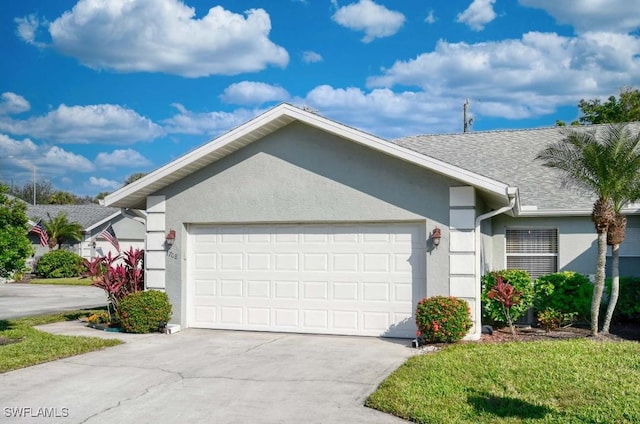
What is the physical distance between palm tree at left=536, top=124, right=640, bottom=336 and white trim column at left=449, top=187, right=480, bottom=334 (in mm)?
1952

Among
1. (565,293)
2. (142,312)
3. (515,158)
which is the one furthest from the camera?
(515,158)

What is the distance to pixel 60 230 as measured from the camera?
34.4m

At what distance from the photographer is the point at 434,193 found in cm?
1158

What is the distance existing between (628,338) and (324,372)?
6163mm

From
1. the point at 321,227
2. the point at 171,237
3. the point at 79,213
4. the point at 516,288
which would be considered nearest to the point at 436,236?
the point at 321,227

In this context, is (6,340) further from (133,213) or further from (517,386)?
(517,386)

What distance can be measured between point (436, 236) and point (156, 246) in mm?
6102

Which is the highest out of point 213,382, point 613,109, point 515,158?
point 613,109

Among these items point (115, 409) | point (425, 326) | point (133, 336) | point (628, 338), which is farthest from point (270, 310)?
point (628, 338)

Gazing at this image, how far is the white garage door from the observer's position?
11938 millimetres

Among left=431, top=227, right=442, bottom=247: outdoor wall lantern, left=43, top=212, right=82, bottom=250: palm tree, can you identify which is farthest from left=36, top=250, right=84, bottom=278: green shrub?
left=431, top=227, right=442, bottom=247: outdoor wall lantern

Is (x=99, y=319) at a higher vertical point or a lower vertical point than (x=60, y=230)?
lower

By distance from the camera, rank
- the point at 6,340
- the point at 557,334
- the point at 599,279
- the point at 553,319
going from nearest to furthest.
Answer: the point at 599,279 < the point at 6,340 < the point at 557,334 < the point at 553,319

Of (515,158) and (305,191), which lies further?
(515,158)
